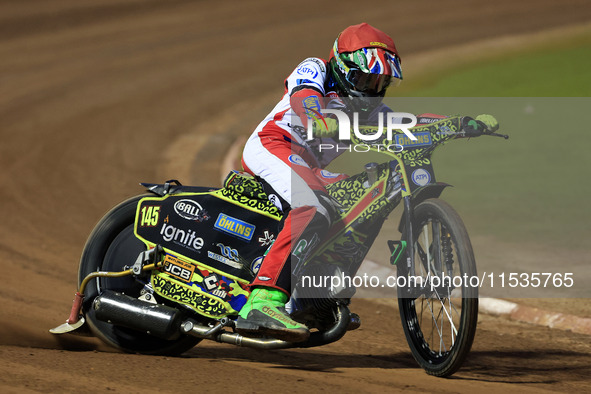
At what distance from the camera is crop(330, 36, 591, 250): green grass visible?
986 centimetres

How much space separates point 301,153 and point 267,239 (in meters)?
0.57

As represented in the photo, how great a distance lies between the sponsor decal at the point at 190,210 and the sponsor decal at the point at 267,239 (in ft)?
1.32

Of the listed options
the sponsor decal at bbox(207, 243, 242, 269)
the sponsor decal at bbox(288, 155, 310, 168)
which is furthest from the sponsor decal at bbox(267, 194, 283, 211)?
the sponsor decal at bbox(207, 243, 242, 269)

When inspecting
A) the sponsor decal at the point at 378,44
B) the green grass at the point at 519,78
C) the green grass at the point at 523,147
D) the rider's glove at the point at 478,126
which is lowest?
the rider's glove at the point at 478,126

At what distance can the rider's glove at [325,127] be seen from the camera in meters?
4.92

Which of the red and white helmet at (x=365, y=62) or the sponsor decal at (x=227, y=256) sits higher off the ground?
the red and white helmet at (x=365, y=62)

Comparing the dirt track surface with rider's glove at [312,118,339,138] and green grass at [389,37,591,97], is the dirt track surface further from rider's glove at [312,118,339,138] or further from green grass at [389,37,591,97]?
green grass at [389,37,591,97]

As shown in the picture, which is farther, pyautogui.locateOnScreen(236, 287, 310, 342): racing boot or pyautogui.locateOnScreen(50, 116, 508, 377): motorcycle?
pyautogui.locateOnScreen(50, 116, 508, 377): motorcycle

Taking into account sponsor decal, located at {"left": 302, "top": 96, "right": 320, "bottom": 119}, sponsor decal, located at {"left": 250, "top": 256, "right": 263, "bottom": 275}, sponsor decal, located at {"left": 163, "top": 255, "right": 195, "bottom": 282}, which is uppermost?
sponsor decal, located at {"left": 302, "top": 96, "right": 320, "bottom": 119}

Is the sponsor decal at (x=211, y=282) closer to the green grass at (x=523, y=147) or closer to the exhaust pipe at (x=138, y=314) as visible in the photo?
the exhaust pipe at (x=138, y=314)

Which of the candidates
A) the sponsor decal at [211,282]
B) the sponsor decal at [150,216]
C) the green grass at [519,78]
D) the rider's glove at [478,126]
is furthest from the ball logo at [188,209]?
the green grass at [519,78]

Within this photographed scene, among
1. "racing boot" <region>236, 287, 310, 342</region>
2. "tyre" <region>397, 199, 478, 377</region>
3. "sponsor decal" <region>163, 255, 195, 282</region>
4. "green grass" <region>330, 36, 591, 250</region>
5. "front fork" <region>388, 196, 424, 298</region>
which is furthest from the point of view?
"green grass" <region>330, 36, 591, 250</region>

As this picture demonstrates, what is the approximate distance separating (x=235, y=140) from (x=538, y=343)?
7.08 meters

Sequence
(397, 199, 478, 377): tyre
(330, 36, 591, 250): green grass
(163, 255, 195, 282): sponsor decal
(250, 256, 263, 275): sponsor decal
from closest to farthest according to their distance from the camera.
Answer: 1. (397, 199, 478, 377): tyre
2. (250, 256, 263, 275): sponsor decal
3. (163, 255, 195, 282): sponsor decal
4. (330, 36, 591, 250): green grass
